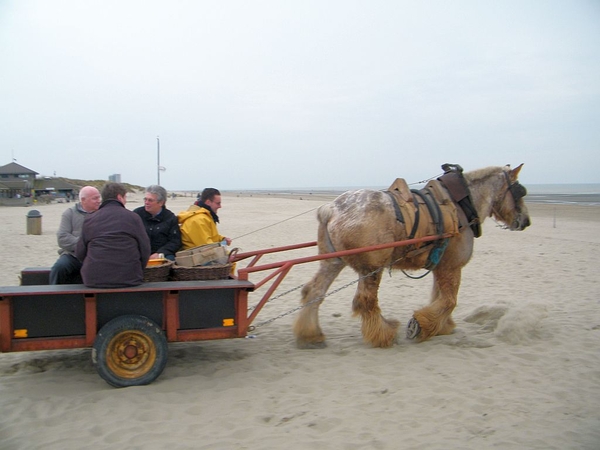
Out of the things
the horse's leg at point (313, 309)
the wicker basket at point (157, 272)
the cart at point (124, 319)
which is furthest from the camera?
the horse's leg at point (313, 309)

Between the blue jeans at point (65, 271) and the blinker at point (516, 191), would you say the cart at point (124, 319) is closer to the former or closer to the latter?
the blue jeans at point (65, 271)

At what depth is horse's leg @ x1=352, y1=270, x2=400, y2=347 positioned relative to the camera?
4.90 metres

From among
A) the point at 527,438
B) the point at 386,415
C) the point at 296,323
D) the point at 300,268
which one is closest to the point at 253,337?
the point at 296,323

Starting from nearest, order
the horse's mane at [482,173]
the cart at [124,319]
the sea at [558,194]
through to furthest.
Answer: the cart at [124,319] → the horse's mane at [482,173] → the sea at [558,194]

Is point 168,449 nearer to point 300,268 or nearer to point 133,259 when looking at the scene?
point 133,259

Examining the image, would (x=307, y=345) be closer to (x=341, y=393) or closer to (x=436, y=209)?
(x=341, y=393)

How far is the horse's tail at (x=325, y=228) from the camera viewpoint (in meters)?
5.05

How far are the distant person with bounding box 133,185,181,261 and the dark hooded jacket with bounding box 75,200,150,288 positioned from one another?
2.68 ft

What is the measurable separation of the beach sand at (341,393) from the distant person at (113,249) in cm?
92

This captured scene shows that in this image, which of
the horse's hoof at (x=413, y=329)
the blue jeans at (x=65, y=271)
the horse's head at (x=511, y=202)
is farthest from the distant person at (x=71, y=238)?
the horse's head at (x=511, y=202)

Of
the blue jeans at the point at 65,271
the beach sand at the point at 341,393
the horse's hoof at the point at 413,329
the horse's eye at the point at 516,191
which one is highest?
the horse's eye at the point at 516,191

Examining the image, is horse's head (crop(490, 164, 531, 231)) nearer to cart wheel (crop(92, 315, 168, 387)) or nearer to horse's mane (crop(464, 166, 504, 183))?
horse's mane (crop(464, 166, 504, 183))

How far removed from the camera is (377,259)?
4.79m

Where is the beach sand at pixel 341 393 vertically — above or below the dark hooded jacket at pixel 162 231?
below
